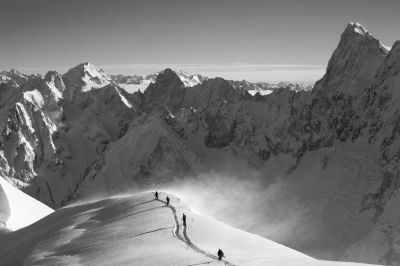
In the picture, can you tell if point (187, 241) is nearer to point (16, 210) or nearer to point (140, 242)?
point (140, 242)

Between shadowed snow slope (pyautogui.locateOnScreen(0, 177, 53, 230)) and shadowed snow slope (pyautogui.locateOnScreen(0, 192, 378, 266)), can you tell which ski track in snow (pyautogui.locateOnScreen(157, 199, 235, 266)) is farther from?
shadowed snow slope (pyautogui.locateOnScreen(0, 177, 53, 230))

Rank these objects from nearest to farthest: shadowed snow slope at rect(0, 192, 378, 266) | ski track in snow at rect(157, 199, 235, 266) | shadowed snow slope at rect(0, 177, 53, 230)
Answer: ski track in snow at rect(157, 199, 235, 266) < shadowed snow slope at rect(0, 192, 378, 266) < shadowed snow slope at rect(0, 177, 53, 230)

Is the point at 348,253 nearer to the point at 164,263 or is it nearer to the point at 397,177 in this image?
the point at 397,177

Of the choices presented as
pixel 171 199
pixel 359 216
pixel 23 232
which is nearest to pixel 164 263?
pixel 171 199

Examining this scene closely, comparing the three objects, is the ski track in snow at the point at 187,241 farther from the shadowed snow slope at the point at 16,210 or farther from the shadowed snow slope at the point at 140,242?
the shadowed snow slope at the point at 16,210

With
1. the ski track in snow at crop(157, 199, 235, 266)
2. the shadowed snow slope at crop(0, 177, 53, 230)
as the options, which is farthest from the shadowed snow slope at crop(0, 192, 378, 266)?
the shadowed snow slope at crop(0, 177, 53, 230)

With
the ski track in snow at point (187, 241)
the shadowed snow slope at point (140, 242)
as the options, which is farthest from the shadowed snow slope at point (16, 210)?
the ski track in snow at point (187, 241)

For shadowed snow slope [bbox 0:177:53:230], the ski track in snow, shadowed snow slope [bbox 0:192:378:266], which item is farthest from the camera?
shadowed snow slope [bbox 0:177:53:230]

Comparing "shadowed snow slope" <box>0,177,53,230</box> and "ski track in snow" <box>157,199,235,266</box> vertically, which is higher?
"ski track in snow" <box>157,199,235,266</box>
